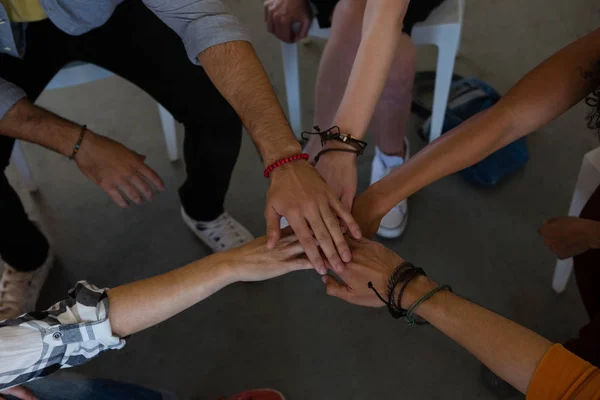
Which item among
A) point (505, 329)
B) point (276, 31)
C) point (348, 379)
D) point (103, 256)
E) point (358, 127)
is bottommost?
point (348, 379)

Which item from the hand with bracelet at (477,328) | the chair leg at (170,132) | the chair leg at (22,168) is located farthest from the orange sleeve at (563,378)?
the chair leg at (22,168)

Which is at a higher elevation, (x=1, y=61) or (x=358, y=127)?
(x=1, y=61)

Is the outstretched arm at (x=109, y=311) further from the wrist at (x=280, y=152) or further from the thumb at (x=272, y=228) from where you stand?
the wrist at (x=280, y=152)

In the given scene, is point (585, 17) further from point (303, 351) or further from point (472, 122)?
point (303, 351)

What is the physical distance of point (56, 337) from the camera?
0.85 meters

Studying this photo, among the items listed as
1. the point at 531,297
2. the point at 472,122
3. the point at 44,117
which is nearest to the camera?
the point at 472,122

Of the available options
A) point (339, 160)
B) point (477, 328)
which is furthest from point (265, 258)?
point (477, 328)

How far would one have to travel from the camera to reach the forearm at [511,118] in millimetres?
1052

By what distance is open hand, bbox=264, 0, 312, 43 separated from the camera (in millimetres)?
1539

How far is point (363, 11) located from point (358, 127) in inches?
14.5

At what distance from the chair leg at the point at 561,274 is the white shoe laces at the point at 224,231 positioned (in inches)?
32.5

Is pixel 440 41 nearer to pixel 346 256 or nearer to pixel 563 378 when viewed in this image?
pixel 346 256

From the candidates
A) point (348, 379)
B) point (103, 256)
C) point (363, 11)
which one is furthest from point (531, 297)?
point (103, 256)

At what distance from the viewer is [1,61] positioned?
1305 millimetres
